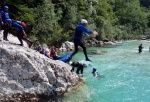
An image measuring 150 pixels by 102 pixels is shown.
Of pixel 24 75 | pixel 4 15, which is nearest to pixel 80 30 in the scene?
pixel 24 75

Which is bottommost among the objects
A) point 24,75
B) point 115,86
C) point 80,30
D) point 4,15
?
point 115,86

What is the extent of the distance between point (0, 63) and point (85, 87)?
17.9 ft

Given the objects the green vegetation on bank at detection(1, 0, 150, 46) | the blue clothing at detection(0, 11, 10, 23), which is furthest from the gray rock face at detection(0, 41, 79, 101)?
the green vegetation on bank at detection(1, 0, 150, 46)

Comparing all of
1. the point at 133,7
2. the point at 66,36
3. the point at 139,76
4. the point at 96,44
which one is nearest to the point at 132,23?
the point at 133,7

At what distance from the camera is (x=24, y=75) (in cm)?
1414

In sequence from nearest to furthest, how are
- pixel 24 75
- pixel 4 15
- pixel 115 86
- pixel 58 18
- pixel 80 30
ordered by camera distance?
pixel 80 30 < pixel 24 75 < pixel 4 15 < pixel 115 86 < pixel 58 18

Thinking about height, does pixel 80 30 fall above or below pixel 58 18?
below

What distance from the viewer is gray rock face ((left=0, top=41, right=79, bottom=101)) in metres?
13.9

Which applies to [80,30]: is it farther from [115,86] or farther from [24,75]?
[115,86]

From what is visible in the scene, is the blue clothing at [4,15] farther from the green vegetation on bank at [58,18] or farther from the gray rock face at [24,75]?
the green vegetation on bank at [58,18]

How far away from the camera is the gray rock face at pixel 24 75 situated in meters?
13.9

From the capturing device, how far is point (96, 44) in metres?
55.2

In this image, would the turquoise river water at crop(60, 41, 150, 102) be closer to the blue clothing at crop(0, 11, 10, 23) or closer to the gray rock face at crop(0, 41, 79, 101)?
the gray rock face at crop(0, 41, 79, 101)

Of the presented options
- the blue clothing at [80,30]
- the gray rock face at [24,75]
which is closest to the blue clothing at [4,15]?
the gray rock face at [24,75]
